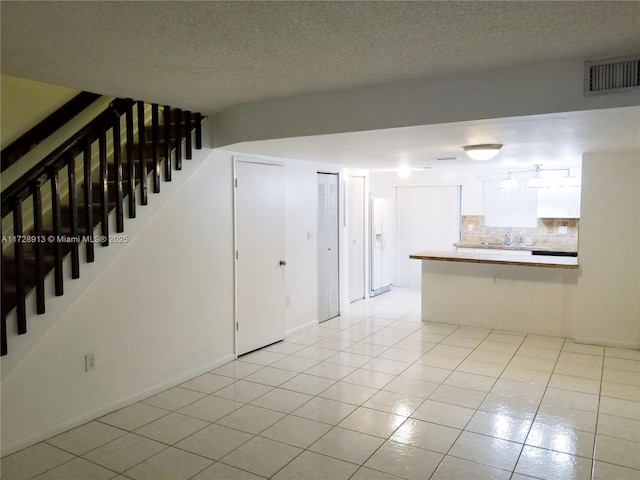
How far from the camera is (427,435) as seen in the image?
323cm

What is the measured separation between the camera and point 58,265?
3.24 meters

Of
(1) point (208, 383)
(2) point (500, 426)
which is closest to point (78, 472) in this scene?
(1) point (208, 383)

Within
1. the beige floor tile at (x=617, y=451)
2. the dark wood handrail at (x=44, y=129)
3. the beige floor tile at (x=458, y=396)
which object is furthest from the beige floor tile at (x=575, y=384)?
the dark wood handrail at (x=44, y=129)

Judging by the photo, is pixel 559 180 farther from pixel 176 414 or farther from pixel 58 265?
pixel 58 265

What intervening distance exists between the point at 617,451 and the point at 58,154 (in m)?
4.17

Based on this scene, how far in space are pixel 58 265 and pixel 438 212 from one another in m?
6.71

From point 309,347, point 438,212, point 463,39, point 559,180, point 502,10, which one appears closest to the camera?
point 502,10

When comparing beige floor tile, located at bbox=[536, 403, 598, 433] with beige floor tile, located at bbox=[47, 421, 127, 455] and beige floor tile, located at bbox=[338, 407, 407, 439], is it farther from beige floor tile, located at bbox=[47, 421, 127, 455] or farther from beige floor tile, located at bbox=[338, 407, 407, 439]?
beige floor tile, located at bbox=[47, 421, 127, 455]

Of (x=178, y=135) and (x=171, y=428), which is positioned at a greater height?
(x=178, y=135)

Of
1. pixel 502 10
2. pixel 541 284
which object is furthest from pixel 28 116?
pixel 541 284

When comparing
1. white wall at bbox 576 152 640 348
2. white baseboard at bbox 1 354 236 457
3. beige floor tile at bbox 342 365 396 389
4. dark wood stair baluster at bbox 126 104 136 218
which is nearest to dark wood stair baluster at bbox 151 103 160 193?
dark wood stair baluster at bbox 126 104 136 218

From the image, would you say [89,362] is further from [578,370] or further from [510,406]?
[578,370]

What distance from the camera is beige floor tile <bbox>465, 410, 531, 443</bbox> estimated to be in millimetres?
3229

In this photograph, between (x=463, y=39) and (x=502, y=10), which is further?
(x=463, y=39)
